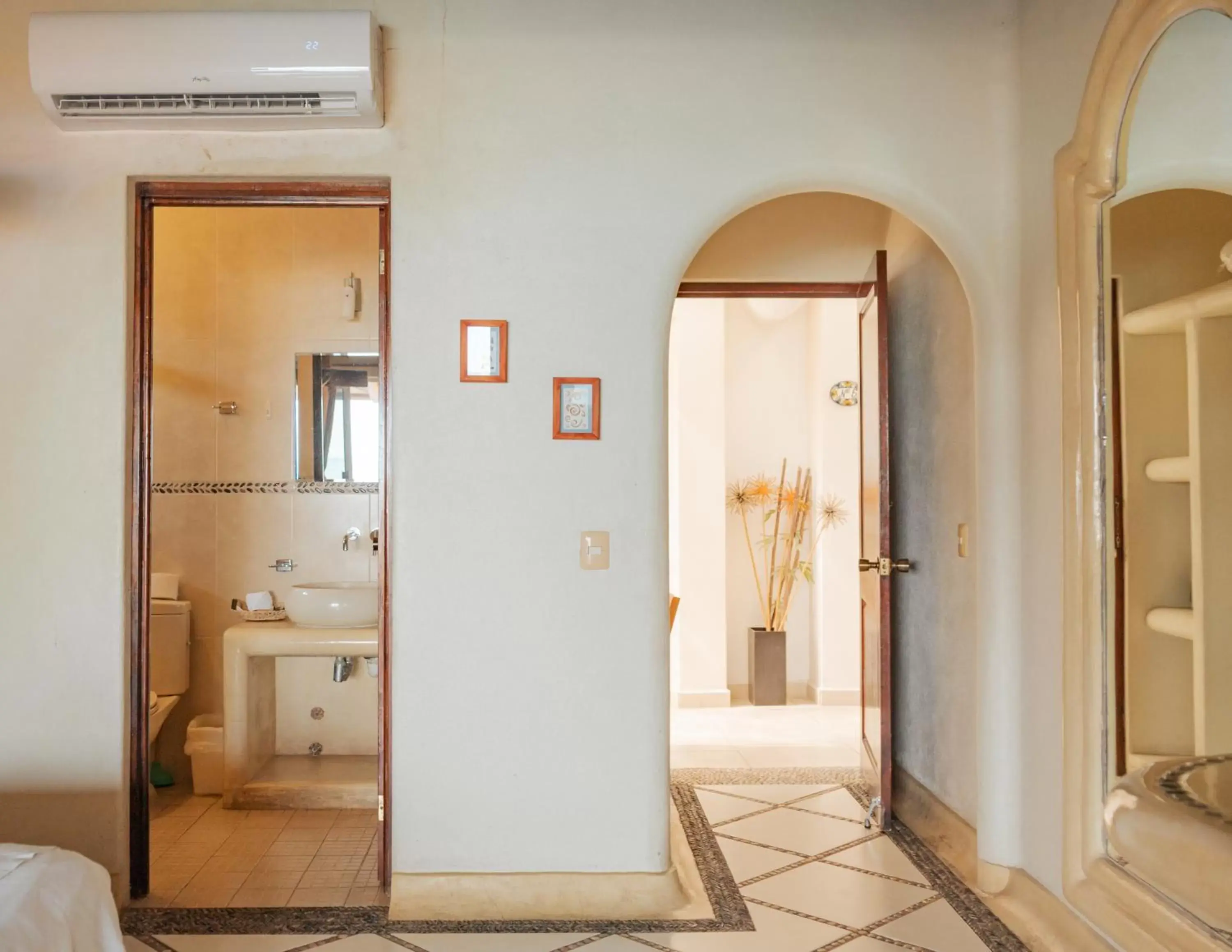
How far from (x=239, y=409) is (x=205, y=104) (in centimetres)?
190

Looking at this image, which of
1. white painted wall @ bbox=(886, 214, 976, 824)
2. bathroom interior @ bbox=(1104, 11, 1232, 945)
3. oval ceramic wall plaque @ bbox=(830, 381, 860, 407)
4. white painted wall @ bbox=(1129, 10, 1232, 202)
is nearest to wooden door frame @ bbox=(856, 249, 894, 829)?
white painted wall @ bbox=(886, 214, 976, 824)

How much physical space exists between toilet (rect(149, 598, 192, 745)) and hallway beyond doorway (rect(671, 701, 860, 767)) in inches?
88.1

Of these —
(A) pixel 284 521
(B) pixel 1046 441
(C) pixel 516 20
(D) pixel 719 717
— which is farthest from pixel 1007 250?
(D) pixel 719 717

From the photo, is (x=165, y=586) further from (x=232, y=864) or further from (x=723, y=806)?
(x=723, y=806)

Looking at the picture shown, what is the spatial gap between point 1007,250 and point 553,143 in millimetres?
1358

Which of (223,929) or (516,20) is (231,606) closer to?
(223,929)

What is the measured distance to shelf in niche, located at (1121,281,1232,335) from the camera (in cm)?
157

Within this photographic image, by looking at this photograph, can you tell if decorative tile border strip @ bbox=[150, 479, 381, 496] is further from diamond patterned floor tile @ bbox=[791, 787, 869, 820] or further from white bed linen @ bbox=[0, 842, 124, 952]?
white bed linen @ bbox=[0, 842, 124, 952]

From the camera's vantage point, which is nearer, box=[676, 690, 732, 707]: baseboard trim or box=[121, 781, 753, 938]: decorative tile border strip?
box=[121, 781, 753, 938]: decorative tile border strip

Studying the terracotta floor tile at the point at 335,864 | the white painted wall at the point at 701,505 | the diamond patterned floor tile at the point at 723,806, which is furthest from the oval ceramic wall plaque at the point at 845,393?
the terracotta floor tile at the point at 335,864

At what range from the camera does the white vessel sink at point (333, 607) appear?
387 centimetres

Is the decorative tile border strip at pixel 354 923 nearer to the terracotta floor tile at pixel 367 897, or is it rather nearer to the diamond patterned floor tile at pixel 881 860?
the terracotta floor tile at pixel 367 897

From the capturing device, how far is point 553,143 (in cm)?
289

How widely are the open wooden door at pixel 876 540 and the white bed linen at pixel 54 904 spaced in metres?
2.58
